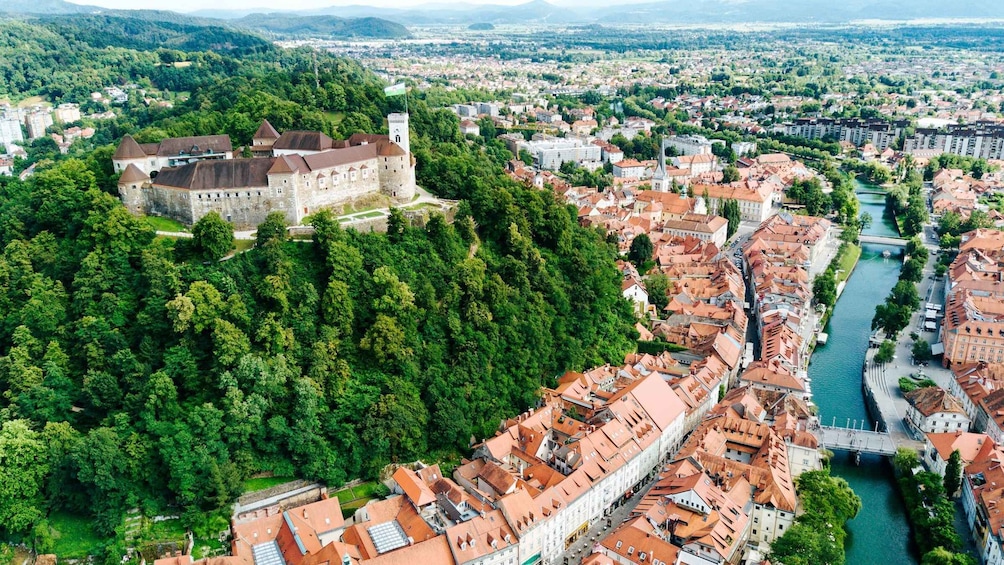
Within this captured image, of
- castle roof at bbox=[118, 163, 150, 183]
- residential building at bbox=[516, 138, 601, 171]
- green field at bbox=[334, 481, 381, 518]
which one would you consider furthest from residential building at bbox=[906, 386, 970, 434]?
residential building at bbox=[516, 138, 601, 171]

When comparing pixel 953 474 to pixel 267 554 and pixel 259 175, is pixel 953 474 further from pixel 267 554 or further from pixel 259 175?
pixel 259 175

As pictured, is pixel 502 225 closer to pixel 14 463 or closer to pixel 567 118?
pixel 14 463

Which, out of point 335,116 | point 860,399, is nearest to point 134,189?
point 335,116

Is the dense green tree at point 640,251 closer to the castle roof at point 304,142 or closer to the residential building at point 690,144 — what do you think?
the castle roof at point 304,142

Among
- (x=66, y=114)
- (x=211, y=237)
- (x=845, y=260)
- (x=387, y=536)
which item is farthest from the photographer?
(x=66, y=114)

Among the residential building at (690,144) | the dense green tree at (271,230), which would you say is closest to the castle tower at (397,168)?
the dense green tree at (271,230)

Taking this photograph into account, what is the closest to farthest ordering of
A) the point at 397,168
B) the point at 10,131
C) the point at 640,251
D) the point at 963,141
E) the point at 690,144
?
1. the point at 397,168
2. the point at 640,251
3. the point at 10,131
4. the point at 963,141
5. the point at 690,144

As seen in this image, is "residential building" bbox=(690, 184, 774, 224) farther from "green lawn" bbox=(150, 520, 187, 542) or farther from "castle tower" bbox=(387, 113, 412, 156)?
"green lawn" bbox=(150, 520, 187, 542)
